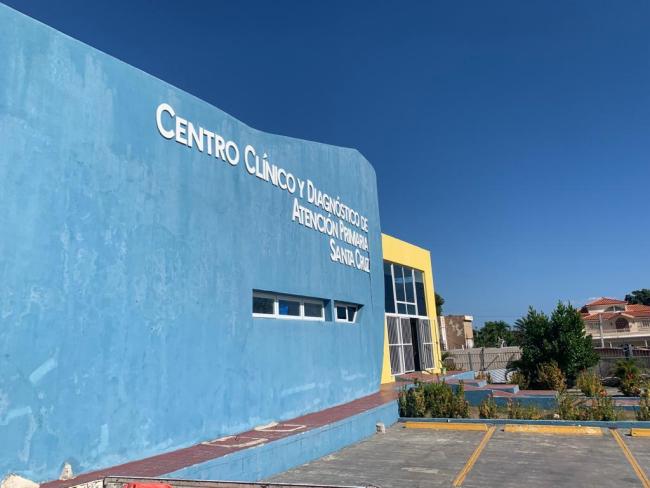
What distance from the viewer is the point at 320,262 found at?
12688mm

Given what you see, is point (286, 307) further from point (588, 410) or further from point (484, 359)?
point (484, 359)

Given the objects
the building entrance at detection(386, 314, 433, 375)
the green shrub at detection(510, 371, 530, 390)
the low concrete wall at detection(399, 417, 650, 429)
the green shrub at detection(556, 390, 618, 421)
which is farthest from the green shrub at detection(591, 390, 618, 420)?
the building entrance at detection(386, 314, 433, 375)

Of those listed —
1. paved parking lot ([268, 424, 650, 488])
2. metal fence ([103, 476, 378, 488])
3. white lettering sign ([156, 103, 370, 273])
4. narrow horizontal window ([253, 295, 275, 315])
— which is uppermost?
white lettering sign ([156, 103, 370, 273])

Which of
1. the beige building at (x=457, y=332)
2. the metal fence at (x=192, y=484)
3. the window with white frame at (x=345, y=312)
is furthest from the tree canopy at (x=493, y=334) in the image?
the metal fence at (x=192, y=484)

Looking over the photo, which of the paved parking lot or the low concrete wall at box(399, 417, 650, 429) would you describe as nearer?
the paved parking lot

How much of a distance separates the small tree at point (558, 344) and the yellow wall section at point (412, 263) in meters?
5.25

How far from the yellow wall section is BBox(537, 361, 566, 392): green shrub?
5444 millimetres

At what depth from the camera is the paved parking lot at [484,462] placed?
756cm

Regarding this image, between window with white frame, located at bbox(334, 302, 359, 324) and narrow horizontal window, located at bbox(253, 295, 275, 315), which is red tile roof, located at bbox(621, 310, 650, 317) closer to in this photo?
window with white frame, located at bbox(334, 302, 359, 324)

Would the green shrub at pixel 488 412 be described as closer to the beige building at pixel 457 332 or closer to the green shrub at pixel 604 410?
the green shrub at pixel 604 410

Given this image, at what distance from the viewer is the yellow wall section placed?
1956cm

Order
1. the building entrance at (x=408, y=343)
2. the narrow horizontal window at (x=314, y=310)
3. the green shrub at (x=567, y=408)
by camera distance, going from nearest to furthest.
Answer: the green shrub at (x=567, y=408)
the narrow horizontal window at (x=314, y=310)
the building entrance at (x=408, y=343)

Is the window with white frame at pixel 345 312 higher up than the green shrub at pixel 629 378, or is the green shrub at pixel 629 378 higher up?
the window with white frame at pixel 345 312

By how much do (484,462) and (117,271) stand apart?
687cm
